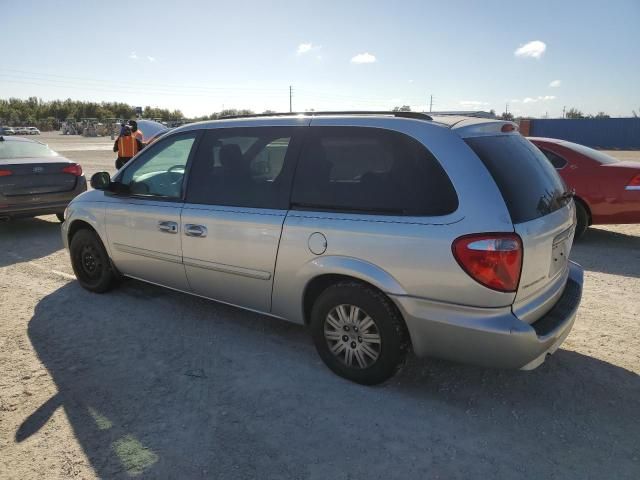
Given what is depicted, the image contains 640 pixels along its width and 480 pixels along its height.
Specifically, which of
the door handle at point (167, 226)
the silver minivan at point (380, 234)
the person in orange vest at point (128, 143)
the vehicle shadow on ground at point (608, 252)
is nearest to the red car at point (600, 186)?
the vehicle shadow on ground at point (608, 252)

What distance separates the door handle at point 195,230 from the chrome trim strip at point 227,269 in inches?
8.3

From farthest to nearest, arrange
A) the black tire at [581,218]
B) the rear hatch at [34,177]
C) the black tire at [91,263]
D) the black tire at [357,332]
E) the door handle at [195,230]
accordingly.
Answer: the rear hatch at [34,177] < the black tire at [581,218] < the black tire at [91,263] < the door handle at [195,230] < the black tire at [357,332]

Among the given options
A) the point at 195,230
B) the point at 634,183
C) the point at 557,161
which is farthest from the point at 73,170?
the point at 634,183

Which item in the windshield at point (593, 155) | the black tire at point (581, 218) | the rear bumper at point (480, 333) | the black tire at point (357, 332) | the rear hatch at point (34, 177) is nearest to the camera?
the rear bumper at point (480, 333)

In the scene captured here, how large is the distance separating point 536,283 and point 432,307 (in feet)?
2.05

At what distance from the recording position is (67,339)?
153 inches

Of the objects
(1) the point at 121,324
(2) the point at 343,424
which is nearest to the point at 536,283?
(2) the point at 343,424

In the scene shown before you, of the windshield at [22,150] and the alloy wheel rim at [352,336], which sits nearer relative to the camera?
the alloy wheel rim at [352,336]

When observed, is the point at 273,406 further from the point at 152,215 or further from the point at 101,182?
the point at 101,182

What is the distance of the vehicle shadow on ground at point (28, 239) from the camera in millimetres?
6383

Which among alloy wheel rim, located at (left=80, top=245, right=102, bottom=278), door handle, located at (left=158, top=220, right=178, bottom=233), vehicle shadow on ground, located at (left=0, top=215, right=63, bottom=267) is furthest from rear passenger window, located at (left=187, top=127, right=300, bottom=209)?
vehicle shadow on ground, located at (left=0, top=215, right=63, bottom=267)

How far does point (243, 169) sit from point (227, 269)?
2.55 feet

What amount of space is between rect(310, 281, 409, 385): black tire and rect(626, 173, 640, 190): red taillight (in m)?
5.20

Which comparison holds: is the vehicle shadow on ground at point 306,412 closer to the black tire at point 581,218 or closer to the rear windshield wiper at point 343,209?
the rear windshield wiper at point 343,209
